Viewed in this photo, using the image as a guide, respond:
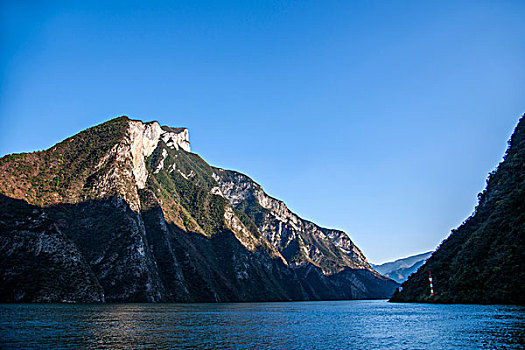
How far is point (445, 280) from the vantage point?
124500 mm

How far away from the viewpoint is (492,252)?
97000 millimetres

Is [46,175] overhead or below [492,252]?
overhead

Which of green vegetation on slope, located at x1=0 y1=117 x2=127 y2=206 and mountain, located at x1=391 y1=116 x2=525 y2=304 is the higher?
green vegetation on slope, located at x1=0 y1=117 x2=127 y2=206

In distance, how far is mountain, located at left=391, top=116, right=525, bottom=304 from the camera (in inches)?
3445

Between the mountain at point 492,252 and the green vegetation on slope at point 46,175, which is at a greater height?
the green vegetation on slope at point 46,175

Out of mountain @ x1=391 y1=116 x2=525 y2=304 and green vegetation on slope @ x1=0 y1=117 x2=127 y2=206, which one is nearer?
mountain @ x1=391 y1=116 x2=525 y2=304

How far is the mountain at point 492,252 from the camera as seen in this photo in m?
87.5

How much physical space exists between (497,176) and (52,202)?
187717 mm

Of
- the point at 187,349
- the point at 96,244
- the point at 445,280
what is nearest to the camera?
the point at 187,349

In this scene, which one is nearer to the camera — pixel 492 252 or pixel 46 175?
pixel 492 252

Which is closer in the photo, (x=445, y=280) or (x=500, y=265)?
(x=500, y=265)

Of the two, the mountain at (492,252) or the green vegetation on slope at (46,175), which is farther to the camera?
the green vegetation on slope at (46,175)

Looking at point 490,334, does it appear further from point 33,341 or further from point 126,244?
point 126,244

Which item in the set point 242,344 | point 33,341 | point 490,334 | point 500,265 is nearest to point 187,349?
point 242,344
